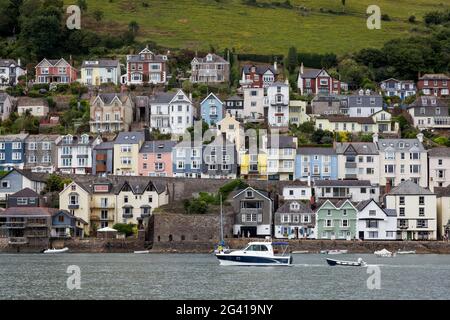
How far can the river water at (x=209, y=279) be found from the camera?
54.2m

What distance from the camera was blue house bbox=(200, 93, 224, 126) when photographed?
120969 mm

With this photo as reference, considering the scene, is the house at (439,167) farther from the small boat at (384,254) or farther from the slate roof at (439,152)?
the small boat at (384,254)

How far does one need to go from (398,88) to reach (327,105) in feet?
47.2

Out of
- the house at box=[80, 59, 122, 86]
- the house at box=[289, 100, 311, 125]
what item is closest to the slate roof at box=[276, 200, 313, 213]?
the house at box=[289, 100, 311, 125]

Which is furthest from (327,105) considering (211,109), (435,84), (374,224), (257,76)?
(374,224)

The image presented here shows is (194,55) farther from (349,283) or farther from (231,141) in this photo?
(349,283)

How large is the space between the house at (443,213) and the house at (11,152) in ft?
131

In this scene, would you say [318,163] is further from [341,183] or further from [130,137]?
[130,137]

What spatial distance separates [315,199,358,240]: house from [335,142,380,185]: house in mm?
10046

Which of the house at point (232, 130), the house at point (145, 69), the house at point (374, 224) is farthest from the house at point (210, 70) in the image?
the house at point (374, 224)

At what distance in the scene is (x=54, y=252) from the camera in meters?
93.1

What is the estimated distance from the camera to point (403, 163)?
107 meters

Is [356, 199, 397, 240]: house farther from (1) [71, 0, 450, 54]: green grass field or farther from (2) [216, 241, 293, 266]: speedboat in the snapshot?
(1) [71, 0, 450, 54]: green grass field

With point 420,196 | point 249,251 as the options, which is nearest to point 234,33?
point 420,196
